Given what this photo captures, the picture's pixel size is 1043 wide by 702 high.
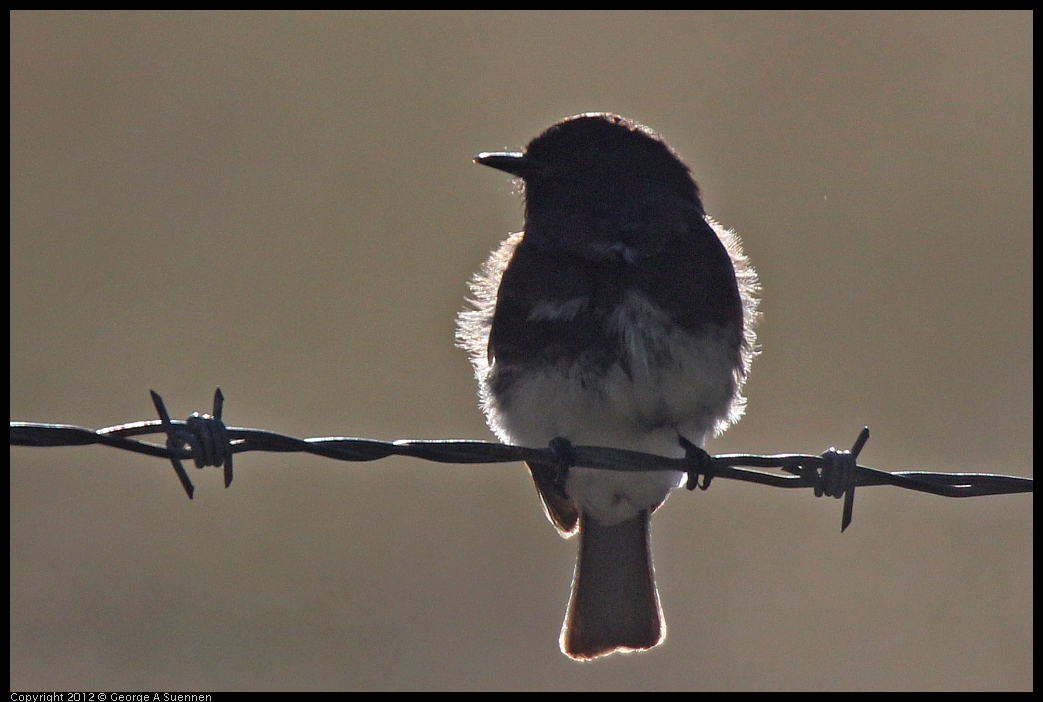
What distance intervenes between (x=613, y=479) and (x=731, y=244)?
5.09ft

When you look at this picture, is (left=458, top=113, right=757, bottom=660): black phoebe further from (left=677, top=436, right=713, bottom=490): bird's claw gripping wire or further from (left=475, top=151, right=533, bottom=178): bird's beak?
(left=677, top=436, right=713, bottom=490): bird's claw gripping wire

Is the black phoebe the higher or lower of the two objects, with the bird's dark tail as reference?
higher

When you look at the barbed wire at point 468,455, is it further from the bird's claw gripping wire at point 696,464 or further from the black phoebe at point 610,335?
the black phoebe at point 610,335

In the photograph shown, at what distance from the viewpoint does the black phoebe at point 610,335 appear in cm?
568

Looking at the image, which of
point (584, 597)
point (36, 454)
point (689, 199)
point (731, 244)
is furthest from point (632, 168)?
point (36, 454)

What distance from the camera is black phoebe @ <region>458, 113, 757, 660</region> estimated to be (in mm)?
5680

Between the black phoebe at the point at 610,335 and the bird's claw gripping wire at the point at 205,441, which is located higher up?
the black phoebe at the point at 610,335

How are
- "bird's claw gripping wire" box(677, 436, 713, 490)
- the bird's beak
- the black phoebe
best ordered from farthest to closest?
the bird's beak < the black phoebe < "bird's claw gripping wire" box(677, 436, 713, 490)

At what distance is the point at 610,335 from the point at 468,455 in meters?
1.44

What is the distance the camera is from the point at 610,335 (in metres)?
5.60

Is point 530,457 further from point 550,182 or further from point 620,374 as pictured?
point 550,182

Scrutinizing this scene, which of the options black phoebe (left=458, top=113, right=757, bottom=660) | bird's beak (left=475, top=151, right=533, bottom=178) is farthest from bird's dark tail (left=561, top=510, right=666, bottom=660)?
bird's beak (left=475, top=151, right=533, bottom=178)

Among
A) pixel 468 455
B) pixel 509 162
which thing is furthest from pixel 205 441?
pixel 509 162

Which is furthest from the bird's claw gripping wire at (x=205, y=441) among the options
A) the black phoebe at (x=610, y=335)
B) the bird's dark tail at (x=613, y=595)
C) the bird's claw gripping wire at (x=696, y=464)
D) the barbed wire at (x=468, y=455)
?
the bird's dark tail at (x=613, y=595)
